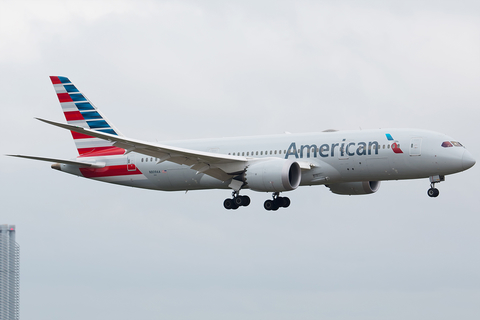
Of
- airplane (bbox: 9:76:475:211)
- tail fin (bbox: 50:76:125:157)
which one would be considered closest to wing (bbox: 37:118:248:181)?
airplane (bbox: 9:76:475:211)

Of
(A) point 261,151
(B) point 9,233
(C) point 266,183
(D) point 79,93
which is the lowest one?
(C) point 266,183

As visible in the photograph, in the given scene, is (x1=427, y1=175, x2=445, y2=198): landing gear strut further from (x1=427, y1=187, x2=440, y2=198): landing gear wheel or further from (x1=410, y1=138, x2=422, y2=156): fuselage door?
(x1=410, y1=138, x2=422, y2=156): fuselage door

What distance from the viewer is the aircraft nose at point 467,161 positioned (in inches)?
1679

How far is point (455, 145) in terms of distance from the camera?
43156 mm

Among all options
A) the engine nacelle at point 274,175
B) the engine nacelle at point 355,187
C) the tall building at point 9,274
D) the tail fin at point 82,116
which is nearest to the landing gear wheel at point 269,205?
the engine nacelle at point 274,175

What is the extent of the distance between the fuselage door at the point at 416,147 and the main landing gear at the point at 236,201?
36.1 feet

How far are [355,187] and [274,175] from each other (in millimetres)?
9455

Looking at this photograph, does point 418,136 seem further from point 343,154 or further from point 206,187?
point 206,187

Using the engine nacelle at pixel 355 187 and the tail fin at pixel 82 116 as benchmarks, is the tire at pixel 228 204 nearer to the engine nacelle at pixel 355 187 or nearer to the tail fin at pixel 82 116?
the engine nacelle at pixel 355 187

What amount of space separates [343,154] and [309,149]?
236cm

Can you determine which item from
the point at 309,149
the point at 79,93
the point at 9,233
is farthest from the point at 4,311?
Answer: the point at 309,149

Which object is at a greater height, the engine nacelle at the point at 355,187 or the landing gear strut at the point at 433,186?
the engine nacelle at the point at 355,187

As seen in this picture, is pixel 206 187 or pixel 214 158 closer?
pixel 214 158

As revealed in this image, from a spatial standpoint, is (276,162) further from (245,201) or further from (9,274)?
(9,274)
